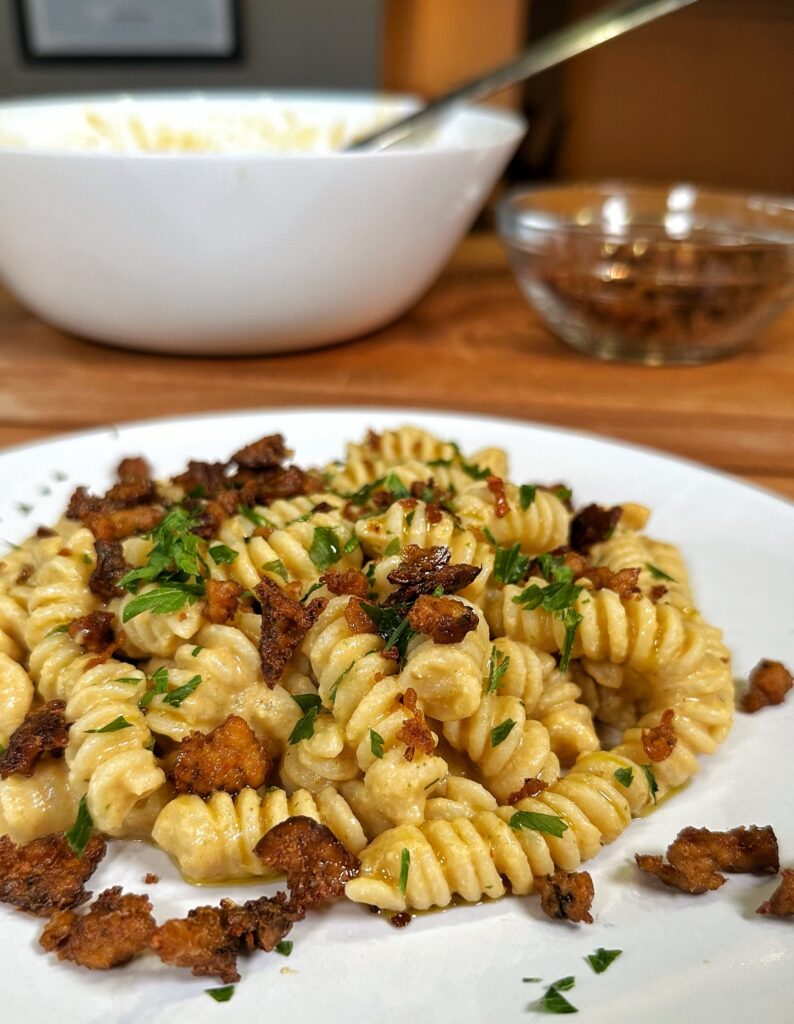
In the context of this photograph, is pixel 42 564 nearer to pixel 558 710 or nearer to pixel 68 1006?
pixel 68 1006

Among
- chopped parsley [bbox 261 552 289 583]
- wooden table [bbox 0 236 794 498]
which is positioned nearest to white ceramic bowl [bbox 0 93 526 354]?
wooden table [bbox 0 236 794 498]

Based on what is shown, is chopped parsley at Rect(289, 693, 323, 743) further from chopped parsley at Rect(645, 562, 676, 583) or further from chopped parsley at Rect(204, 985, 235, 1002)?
chopped parsley at Rect(645, 562, 676, 583)

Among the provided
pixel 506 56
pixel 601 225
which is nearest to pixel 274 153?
pixel 601 225

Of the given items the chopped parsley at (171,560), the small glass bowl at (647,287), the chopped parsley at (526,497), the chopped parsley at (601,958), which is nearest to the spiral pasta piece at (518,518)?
the chopped parsley at (526,497)

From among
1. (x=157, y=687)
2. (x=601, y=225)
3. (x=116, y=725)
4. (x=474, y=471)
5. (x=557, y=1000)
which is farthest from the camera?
(x=601, y=225)

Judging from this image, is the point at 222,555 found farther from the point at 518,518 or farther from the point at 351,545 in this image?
the point at 518,518

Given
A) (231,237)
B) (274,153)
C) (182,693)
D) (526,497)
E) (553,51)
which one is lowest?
(182,693)

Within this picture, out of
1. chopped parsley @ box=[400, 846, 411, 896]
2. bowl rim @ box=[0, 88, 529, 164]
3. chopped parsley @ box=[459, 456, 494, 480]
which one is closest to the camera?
chopped parsley @ box=[400, 846, 411, 896]

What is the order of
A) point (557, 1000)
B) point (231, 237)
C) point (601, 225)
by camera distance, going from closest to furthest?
point (557, 1000) → point (231, 237) → point (601, 225)
